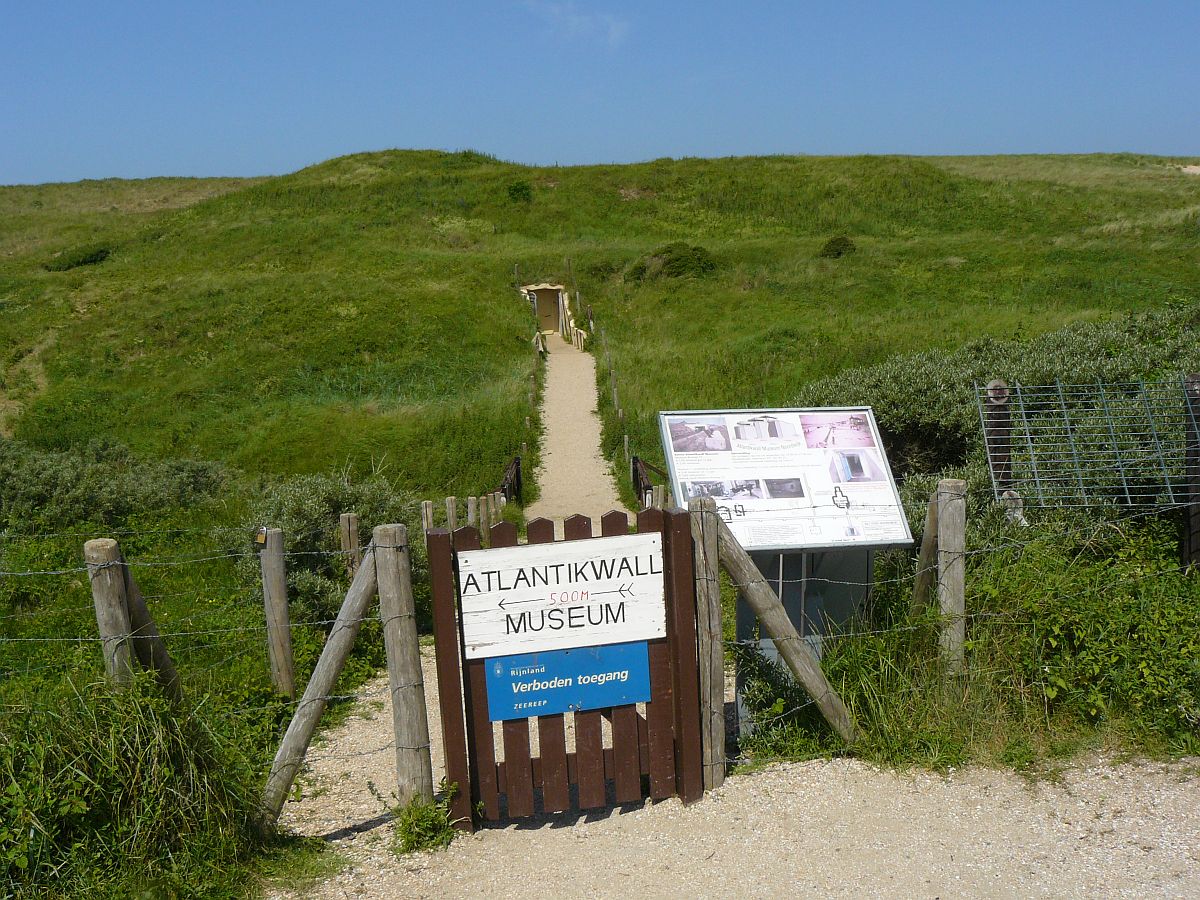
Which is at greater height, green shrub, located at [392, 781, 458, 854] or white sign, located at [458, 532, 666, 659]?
white sign, located at [458, 532, 666, 659]

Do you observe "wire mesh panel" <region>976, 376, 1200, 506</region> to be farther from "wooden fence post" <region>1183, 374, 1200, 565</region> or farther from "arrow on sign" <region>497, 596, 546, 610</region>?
"arrow on sign" <region>497, 596, 546, 610</region>

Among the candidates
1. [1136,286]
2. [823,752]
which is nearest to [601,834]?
[823,752]

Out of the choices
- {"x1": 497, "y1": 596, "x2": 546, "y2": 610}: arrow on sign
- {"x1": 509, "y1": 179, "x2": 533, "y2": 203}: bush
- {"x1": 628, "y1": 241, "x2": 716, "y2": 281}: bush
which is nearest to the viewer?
{"x1": 497, "y1": 596, "x2": 546, "y2": 610}: arrow on sign

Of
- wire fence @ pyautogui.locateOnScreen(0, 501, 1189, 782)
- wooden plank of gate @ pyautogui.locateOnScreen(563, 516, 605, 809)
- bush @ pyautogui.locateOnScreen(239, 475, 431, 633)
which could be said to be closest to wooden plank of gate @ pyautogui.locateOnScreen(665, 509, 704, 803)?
wire fence @ pyautogui.locateOnScreen(0, 501, 1189, 782)

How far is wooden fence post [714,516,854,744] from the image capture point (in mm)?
4824

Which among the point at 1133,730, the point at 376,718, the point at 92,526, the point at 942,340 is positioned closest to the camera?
the point at 1133,730

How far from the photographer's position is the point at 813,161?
54.0 meters

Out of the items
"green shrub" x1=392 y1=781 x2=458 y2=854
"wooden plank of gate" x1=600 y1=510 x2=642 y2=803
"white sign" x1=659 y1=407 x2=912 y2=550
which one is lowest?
"green shrub" x1=392 y1=781 x2=458 y2=854

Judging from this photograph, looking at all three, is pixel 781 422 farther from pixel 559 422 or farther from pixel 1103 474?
pixel 559 422

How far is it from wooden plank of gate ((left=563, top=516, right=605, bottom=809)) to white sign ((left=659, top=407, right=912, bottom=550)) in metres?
1.15

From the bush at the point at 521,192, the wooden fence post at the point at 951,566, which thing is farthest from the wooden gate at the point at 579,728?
the bush at the point at 521,192

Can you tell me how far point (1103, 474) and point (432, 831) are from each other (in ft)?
20.0

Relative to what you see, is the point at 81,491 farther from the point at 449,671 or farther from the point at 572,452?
the point at 449,671

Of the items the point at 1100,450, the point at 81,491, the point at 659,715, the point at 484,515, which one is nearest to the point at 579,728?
the point at 659,715
